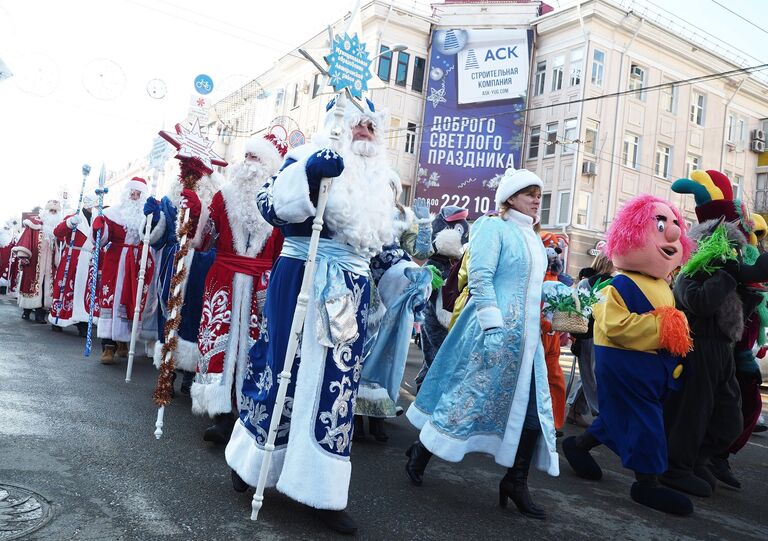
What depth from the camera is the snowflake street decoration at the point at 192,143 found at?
5.13 meters

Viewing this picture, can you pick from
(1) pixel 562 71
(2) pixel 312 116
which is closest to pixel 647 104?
(1) pixel 562 71

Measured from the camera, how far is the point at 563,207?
999 inches

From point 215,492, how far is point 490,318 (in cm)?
167

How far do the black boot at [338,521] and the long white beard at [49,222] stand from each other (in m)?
10.4

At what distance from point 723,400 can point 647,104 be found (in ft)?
80.1

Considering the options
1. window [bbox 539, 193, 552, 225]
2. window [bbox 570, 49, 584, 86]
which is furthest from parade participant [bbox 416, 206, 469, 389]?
window [bbox 570, 49, 584, 86]

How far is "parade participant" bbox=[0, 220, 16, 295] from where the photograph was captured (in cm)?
1695

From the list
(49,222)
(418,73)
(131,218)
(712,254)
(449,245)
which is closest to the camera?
(712,254)

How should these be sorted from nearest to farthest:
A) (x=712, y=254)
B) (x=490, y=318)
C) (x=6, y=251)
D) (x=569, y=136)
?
(x=490, y=318) < (x=712, y=254) < (x=6, y=251) < (x=569, y=136)

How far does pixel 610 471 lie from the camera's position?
16.0 ft

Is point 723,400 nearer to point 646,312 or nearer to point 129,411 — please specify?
point 646,312

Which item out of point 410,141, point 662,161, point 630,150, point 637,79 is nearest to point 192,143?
point 410,141

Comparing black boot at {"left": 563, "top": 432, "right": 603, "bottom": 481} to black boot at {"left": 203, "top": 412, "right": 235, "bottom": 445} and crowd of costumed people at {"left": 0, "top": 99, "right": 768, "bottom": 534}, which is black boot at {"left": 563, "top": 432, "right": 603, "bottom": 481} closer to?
crowd of costumed people at {"left": 0, "top": 99, "right": 768, "bottom": 534}

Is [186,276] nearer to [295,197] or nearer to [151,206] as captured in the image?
[151,206]
